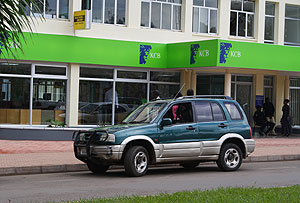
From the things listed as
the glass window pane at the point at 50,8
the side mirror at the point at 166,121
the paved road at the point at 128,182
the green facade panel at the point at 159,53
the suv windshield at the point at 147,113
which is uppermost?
the glass window pane at the point at 50,8

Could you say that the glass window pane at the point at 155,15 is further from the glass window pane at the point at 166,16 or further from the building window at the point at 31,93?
the building window at the point at 31,93

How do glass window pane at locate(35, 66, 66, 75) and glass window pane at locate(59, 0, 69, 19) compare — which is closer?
glass window pane at locate(35, 66, 66, 75)

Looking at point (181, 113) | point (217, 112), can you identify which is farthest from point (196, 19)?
point (181, 113)

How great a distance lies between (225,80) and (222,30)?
→ 9.45ft

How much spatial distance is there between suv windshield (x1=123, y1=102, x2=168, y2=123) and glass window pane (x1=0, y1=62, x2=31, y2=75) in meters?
9.90

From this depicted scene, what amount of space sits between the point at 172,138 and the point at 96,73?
1189cm

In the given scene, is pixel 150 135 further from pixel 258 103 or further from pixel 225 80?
pixel 258 103

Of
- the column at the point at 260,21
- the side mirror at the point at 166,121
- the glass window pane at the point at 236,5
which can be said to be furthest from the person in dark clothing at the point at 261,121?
the side mirror at the point at 166,121

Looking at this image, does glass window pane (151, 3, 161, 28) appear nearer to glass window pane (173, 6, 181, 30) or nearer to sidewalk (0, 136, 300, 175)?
glass window pane (173, 6, 181, 30)

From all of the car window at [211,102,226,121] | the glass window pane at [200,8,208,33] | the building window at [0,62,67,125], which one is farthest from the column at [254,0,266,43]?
the car window at [211,102,226,121]

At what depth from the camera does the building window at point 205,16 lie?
27.5m

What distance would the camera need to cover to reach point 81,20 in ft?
76.0

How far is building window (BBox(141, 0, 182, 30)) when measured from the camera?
26172mm

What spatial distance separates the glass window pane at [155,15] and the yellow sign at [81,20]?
166 inches
